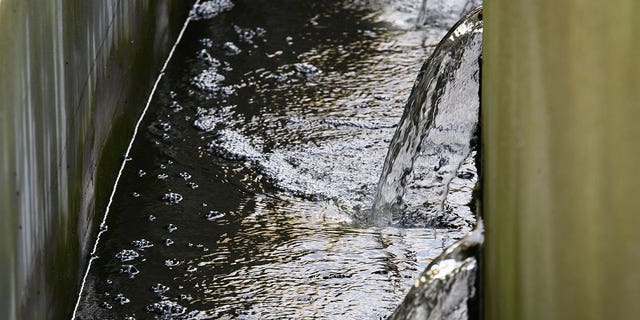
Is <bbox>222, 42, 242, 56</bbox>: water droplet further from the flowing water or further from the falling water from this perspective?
the falling water

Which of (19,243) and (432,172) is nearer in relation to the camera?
(19,243)

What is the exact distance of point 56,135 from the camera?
4426mm

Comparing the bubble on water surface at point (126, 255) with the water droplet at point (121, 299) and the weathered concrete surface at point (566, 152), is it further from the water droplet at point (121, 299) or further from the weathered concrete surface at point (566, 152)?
the weathered concrete surface at point (566, 152)

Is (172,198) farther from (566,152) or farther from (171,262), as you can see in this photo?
(566,152)

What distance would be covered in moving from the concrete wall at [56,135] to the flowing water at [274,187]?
0.21 meters

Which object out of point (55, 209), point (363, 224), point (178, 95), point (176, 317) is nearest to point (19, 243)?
point (55, 209)

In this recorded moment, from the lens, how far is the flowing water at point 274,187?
480 cm

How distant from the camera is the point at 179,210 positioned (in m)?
5.46

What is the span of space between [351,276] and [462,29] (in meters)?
1.12

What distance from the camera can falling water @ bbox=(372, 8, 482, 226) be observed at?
16.9 ft

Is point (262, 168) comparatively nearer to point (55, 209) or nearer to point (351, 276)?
point (351, 276)

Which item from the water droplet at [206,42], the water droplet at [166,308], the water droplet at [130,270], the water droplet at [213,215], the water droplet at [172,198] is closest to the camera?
the water droplet at [166,308]

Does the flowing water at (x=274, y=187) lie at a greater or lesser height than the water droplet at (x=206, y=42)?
lesser

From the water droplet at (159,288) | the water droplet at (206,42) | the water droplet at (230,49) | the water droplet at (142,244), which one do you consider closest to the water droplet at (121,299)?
the water droplet at (159,288)
